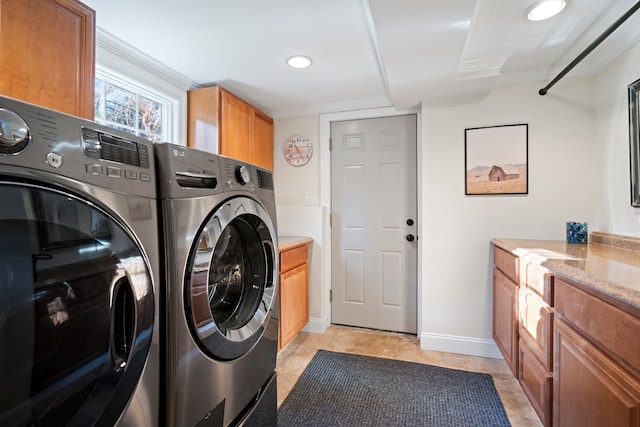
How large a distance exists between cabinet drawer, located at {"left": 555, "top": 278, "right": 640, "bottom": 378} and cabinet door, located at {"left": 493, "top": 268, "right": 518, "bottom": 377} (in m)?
0.63

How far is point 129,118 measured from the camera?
2.05 meters

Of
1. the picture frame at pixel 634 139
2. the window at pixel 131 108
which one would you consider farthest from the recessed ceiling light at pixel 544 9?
the window at pixel 131 108

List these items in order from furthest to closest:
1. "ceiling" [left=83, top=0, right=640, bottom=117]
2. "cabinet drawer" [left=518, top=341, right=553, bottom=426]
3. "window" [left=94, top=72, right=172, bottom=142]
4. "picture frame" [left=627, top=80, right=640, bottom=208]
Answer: "window" [left=94, top=72, right=172, bottom=142] → "picture frame" [left=627, top=80, right=640, bottom=208] → "ceiling" [left=83, top=0, right=640, bottom=117] → "cabinet drawer" [left=518, top=341, right=553, bottom=426]

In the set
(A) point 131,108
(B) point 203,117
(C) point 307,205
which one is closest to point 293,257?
(C) point 307,205

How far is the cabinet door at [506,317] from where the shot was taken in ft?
5.88

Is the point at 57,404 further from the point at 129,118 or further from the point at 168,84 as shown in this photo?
the point at 168,84

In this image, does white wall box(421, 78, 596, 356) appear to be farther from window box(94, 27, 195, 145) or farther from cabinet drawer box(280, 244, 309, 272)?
window box(94, 27, 195, 145)

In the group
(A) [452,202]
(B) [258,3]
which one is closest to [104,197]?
(B) [258,3]

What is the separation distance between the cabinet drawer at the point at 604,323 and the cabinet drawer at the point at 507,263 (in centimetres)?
55

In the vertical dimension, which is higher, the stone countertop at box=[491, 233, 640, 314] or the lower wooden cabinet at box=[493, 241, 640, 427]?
the stone countertop at box=[491, 233, 640, 314]

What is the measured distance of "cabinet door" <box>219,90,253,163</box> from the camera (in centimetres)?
234

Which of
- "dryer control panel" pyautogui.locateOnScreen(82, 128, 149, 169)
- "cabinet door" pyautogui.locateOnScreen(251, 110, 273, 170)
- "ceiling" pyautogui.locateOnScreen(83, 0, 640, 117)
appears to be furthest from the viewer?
"cabinet door" pyautogui.locateOnScreen(251, 110, 273, 170)

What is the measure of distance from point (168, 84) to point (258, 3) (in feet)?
3.59

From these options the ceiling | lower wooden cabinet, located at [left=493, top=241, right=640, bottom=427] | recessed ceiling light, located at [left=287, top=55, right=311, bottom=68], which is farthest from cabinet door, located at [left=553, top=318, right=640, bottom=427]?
recessed ceiling light, located at [left=287, top=55, right=311, bottom=68]
